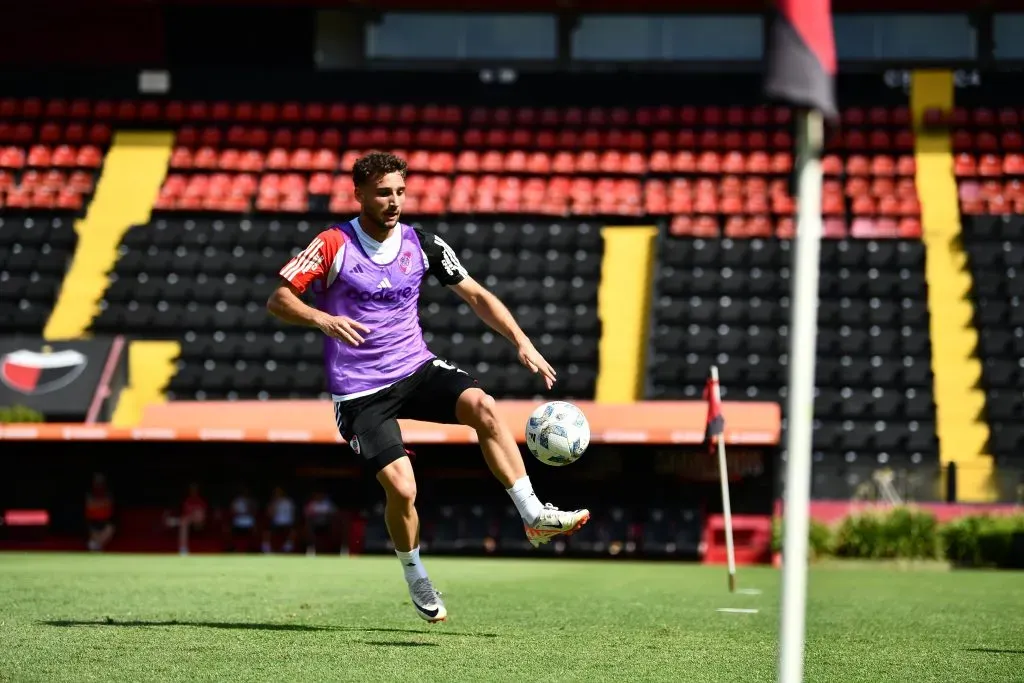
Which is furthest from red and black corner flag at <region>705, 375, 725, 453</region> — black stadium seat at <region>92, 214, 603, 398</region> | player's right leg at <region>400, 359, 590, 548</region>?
black stadium seat at <region>92, 214, 603, 398</region>

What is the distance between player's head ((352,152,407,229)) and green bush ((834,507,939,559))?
45.1 ft

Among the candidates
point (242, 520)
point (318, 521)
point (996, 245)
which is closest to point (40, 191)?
point (242, 520)

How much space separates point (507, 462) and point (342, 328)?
4.23 feet

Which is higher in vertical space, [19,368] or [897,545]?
[19,368]

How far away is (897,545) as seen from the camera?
20.2 m

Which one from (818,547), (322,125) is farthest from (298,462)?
(322,125)

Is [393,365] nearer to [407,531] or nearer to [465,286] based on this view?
[465,286]

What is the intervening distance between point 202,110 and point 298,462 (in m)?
13.3

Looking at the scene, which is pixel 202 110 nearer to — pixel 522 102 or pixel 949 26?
pixel 522 102

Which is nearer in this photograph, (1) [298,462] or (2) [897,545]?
(2) [897,545]

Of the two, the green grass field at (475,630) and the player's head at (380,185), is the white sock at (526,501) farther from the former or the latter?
the player's head at (380,185)

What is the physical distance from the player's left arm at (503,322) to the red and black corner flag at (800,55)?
4.72 metres

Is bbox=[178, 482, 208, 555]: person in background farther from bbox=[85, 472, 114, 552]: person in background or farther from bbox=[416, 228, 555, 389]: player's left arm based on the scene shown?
bbox=[416, 228, 555, 389]: player's left arm

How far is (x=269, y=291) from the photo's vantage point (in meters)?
27.5
